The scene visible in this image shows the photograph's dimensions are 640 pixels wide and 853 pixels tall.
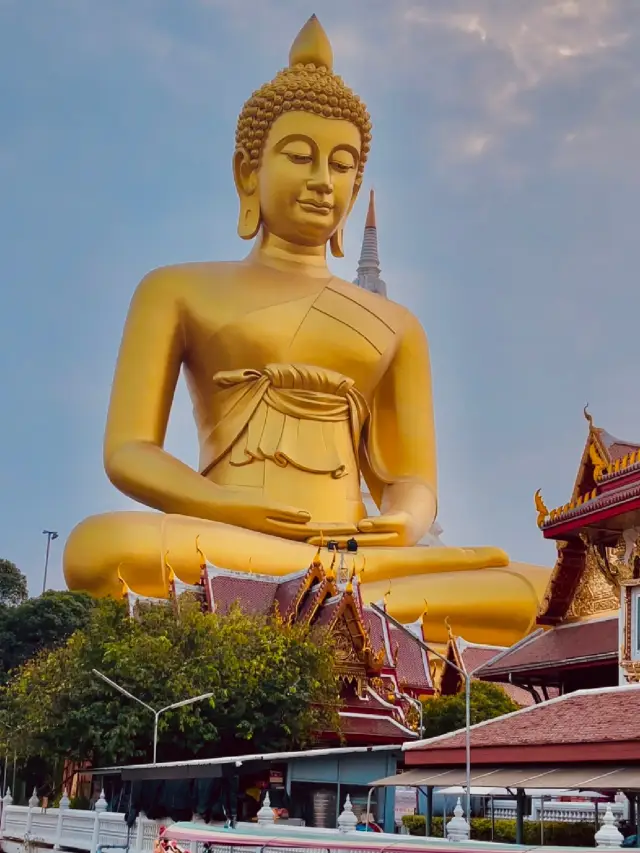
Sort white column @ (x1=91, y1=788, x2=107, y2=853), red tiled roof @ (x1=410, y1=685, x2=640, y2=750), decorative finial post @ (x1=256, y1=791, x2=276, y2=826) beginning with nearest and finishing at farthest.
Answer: red tiled roof @ (x1=410, y1=685, x2=640, y2=750)
decorative finial post @ (x1=256, y1=791, x2=276, y2=826)
white column @ (x1=91, y1=788, x2=107, y2=853)

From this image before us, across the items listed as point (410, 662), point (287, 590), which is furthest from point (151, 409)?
point (410, 662)

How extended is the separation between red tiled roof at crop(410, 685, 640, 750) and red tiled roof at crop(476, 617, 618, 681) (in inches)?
76.9

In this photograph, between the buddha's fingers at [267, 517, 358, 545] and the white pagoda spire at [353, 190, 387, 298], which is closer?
the buddha's fingers at [267, 517, 358, 545]

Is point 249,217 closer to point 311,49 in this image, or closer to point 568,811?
point 311,49

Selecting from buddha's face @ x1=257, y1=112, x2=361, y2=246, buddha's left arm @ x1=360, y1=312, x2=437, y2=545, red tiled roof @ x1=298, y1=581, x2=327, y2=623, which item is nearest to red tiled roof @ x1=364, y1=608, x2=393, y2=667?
red tiled roof @ x1=298, y1=581, x2=327, y2=623

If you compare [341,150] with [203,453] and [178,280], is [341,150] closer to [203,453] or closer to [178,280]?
[178,280]

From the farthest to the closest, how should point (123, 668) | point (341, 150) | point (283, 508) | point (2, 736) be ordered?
point (341, 150), point (283, 508), point (2, 736), point (123, 668)

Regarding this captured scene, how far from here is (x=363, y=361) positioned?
25422mm

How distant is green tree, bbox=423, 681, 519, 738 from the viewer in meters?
17.5

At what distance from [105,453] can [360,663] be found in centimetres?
756

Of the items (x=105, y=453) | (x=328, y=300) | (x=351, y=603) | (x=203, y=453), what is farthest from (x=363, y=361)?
(x=351, y=603)

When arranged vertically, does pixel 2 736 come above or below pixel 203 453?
below

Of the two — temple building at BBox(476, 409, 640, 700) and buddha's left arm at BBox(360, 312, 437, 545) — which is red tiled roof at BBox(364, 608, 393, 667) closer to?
buddha's left arm at BBox(360, 312, 437, 545)

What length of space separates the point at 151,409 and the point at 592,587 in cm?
1210
